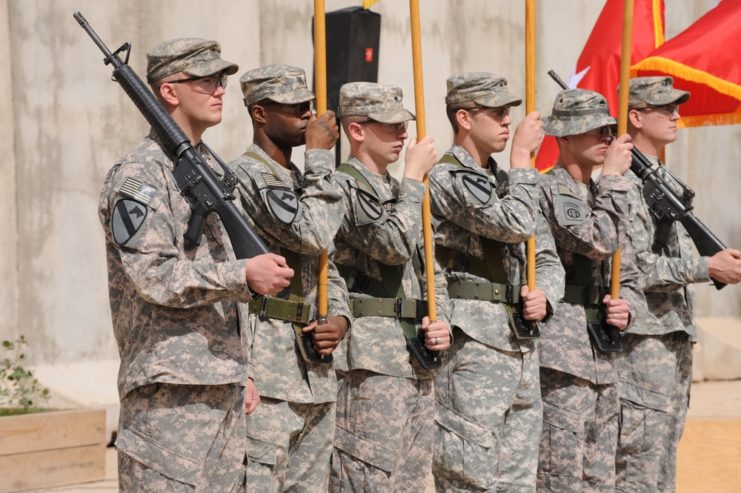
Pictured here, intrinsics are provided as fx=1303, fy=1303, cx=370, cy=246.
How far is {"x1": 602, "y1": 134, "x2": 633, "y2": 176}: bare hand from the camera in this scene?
557cm

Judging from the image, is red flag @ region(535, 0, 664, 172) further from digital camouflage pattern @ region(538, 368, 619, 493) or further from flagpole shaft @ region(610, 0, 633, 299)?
digital camouflage pattern @ region(538, 368, 619, 493)

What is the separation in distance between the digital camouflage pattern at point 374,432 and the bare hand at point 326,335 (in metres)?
0.36

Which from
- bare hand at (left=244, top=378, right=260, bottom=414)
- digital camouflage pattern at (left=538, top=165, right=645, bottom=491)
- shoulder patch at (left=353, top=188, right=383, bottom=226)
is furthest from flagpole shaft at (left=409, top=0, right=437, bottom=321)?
bare hand at (left=244, top=378, right=260, bottom=414)

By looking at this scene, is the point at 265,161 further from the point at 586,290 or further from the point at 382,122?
the point at 586,290

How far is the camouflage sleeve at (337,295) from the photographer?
4352 mm

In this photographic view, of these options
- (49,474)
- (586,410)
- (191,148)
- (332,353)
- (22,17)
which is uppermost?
(22,17)

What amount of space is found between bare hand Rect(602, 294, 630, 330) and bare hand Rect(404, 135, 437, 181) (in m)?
1.30

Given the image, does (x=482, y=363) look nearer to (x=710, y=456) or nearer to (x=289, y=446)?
(x=289, y=446)

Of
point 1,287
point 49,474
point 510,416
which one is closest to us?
point 510,416

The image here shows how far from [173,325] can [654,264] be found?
2886 mm

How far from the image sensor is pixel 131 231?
3516 mm

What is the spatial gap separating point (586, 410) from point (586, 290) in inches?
20.6

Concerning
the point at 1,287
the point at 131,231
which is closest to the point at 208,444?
the point at 131,231

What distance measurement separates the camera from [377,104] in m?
4.71
